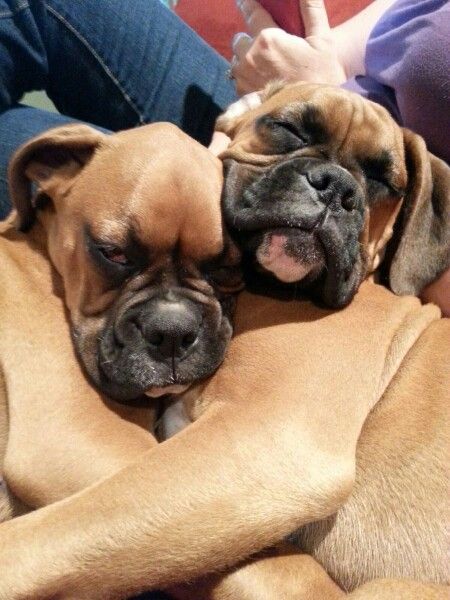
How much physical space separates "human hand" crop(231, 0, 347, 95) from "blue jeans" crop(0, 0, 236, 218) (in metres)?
0.18

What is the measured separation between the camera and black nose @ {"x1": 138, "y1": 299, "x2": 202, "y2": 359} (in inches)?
56.6

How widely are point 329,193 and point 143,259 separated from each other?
423 mm

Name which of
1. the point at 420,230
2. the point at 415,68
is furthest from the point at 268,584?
the point at 415,68

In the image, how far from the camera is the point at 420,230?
175cm

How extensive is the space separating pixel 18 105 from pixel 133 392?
1313 mm

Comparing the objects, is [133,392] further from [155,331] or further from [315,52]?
[315,52]

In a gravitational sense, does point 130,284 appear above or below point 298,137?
below

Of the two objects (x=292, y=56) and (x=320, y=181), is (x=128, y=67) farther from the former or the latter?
(x=320, y=181)

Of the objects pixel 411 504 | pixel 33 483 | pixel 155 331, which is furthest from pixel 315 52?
pixel 33 483

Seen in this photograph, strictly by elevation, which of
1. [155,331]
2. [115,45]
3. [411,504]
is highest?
[115,45]

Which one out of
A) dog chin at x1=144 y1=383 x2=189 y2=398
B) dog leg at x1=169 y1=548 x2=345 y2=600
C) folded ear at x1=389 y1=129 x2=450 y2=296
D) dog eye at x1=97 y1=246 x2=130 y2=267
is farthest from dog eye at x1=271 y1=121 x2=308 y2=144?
dog leg at x1=169 y1=548 x2=345 y2=600

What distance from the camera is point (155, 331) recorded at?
1.43 meters

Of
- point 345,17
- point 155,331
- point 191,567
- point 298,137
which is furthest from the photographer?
point 345,17

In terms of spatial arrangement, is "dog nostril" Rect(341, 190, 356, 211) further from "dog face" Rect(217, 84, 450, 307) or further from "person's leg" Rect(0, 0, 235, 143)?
"person's leg" Rect(0, 0, 235, 143)
